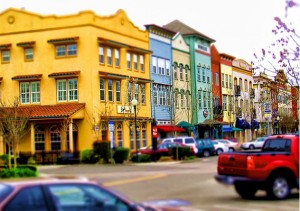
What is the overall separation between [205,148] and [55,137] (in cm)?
2383

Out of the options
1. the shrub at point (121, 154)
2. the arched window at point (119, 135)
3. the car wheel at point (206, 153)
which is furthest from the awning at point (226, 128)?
the arched window at point (119, 135)

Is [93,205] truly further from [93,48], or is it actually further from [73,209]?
[93,48]

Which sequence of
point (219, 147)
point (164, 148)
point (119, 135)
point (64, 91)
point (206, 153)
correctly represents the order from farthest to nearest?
point (219, 147) < point (206, 153) < point (164, 148) < point (119, 135) < point (64, 91)

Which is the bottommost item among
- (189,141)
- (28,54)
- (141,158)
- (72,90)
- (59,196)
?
(141,158)

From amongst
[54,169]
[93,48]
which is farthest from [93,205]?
[93,48]

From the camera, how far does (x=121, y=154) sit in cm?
2502

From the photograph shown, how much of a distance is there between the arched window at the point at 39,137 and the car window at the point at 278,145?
5954 mm

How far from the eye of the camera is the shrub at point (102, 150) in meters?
16.4

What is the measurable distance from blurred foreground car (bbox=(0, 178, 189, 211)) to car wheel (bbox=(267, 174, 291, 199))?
6493 millimetres

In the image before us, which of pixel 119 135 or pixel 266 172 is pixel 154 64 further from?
pixel 266 172

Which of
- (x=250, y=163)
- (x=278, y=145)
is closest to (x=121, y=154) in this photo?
(x=278, y=145)

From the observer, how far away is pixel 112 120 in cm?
2070

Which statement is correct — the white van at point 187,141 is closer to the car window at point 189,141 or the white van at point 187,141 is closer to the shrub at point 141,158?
the car window at point 189,141

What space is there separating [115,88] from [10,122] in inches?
270
